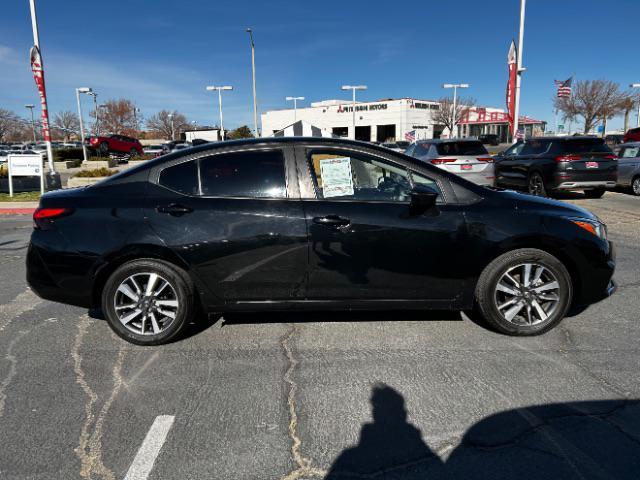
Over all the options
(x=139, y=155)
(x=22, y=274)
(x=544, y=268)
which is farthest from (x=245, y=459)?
(x=139, y=155)

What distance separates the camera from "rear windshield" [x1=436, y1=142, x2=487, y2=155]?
11093 mm

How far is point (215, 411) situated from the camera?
2.69 m

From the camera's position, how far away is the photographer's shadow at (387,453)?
2.17 metres

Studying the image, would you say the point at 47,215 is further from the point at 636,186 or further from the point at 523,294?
the point at 636,186

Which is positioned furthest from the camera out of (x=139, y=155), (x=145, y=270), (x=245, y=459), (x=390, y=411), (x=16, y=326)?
(x=139, y=155)

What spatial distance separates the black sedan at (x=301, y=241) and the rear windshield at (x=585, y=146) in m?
8.53

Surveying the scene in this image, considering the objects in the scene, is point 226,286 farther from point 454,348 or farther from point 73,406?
point 454,348

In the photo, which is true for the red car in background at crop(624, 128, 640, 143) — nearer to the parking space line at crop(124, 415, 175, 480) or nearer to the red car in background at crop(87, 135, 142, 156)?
the parking space line at crop(124, 415, 175, 480)

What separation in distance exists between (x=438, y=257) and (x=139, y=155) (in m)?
37.0

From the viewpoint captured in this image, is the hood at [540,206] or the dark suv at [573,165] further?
the dark suv at [573,165]

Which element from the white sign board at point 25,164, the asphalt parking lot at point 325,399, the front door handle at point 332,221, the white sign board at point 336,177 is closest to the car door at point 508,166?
the asphalt parking lot at point 325,399

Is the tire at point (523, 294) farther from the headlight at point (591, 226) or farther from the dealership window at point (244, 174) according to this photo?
the dealership window at point (244, 174)

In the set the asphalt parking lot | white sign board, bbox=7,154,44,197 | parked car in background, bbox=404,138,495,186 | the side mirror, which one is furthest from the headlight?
white sign board, bbox=7,154,44,197

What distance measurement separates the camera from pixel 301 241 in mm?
3406
